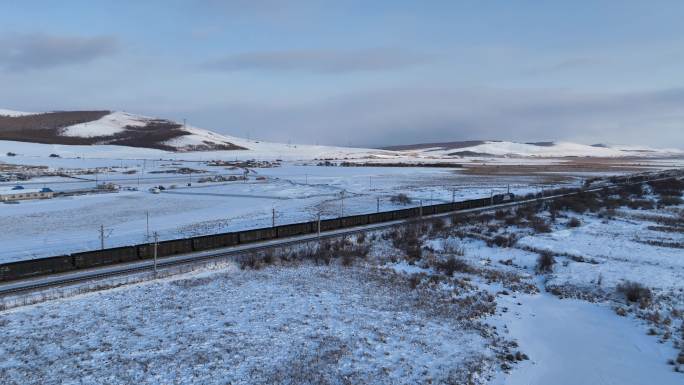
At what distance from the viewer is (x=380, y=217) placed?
40.7 meters

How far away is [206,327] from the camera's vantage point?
1599 cm

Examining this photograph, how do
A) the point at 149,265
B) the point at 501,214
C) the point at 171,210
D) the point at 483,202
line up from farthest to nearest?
the point at 483,202
the point at 171,210
the point at 501,214
the point at 149,265

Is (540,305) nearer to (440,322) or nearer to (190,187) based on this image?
(440,322)

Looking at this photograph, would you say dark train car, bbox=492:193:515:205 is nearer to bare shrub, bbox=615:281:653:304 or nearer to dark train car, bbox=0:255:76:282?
bare shrub, bbox=615:281:653:304

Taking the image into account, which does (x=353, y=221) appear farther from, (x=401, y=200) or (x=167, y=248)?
(x=401, y=200)

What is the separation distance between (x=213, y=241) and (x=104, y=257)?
20.1 ft

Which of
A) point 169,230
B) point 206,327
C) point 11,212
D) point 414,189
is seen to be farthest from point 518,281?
point 414,189

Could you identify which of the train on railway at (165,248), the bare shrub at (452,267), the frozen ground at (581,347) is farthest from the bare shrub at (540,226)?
the frozen ground at (581,347)

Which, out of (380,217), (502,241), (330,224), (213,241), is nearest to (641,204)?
(502,241)

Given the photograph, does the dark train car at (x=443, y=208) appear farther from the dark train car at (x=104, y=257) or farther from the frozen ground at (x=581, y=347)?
the dark train car at (x=104, y=257)

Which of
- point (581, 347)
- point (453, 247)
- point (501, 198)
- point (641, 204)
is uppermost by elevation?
point (501, 198)

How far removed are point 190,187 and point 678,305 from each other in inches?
2436

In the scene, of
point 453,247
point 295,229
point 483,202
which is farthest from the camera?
point 483,202

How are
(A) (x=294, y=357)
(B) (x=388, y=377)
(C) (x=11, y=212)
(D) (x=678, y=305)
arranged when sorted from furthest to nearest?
(C) (x=11, y=212), (D) (x=678, y=305), (A) (x=294, y=357), (B) (x=388, y=377)
